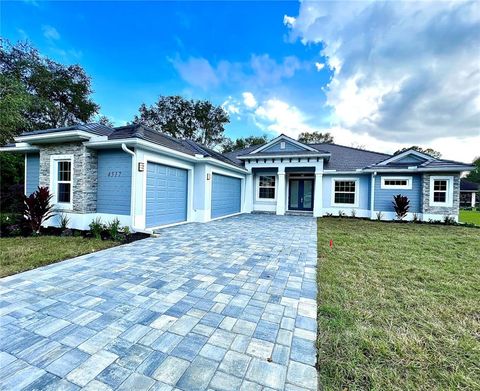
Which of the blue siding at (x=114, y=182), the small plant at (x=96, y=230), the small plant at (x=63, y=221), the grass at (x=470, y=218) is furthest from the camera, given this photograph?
the grass at (x=470, y=218)

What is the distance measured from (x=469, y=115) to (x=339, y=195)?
296 inches

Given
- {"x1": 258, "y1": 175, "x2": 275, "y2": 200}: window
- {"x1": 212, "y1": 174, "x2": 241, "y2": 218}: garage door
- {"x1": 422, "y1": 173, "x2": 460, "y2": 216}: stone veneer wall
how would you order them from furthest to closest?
{"x1": 258, "y1": 175, "x2": 275, "y2": 200}: window
{"x1": 422, "y1": 173, "x2": 460, "y2": 216}: stone veneer wall
{"x1": 212, "y1": 174, "x2": 241, "y2": 218}: garage door

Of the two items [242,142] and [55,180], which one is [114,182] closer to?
[55,180]

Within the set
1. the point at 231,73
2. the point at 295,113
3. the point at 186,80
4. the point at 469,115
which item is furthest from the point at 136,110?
the point at 469,115

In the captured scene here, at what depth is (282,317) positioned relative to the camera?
2.60m

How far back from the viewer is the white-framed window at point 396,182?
11911 millimetres

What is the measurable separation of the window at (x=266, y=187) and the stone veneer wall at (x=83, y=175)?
382 inches

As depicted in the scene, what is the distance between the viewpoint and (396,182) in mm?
12086

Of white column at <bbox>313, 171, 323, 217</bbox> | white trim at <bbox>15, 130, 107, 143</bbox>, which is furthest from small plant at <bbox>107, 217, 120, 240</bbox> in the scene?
white column at <bbox>313, 171, 323, 217</bbox>

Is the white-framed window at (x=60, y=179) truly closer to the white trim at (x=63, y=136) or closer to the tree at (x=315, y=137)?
the white trim at (x=63, y=136)

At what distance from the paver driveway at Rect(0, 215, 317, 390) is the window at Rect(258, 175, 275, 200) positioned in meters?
10.2

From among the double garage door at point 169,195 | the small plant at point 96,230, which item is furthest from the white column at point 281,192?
the small plant at point 96,230

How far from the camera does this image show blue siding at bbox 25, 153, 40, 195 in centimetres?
898

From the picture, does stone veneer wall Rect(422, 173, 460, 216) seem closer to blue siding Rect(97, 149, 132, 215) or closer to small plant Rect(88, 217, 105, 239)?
blue siding Rect(97, 149, 132, 215)
